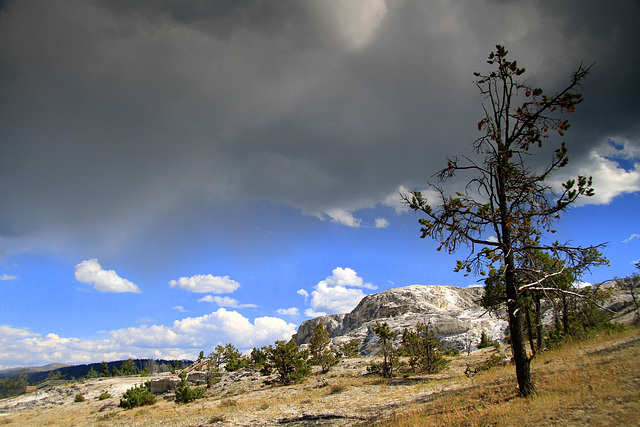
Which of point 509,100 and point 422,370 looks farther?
point 422,370

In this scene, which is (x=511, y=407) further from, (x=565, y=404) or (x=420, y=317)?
(x=420, y=317)

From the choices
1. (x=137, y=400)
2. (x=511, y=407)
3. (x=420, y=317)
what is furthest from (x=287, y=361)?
(x=420, y=317)

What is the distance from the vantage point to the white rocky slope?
60344 mm

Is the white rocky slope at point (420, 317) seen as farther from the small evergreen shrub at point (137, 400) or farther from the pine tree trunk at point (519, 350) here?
the pine tree trunk at point (519, 350)

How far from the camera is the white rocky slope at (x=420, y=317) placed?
60.3 metres

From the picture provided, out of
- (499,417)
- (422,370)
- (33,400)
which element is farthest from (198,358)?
(499,417)

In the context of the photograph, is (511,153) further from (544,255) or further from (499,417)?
(544,255)

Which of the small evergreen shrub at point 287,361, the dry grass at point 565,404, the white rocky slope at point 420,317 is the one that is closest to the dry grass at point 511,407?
the dry grass at point 565,404

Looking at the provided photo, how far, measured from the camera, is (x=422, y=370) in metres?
27.3

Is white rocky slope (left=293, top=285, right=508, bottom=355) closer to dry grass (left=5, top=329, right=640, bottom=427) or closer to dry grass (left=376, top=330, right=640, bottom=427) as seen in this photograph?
dry grass (left=5, top=329, right=640, bottom=427)

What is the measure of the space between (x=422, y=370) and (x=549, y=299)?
21038mm

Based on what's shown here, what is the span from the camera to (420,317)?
75875mm

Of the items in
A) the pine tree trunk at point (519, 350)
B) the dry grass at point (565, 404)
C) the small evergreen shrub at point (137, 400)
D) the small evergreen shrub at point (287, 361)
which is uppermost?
the pine tree trunk at point (519, 350)

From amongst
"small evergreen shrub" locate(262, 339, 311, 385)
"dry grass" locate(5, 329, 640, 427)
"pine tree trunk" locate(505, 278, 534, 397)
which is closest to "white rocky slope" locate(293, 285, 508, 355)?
"small evergreen shrub" locate(262, 339, 311, 385)
